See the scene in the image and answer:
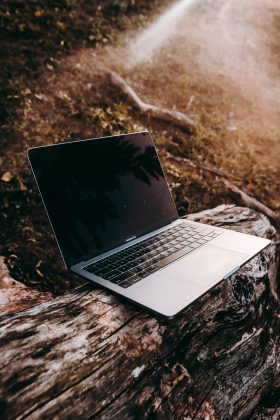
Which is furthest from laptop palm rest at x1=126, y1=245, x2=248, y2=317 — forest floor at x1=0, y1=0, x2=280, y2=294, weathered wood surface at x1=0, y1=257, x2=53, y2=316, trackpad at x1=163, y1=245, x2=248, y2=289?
forest floor at x1=0, y1=0, x2=280, y2=294

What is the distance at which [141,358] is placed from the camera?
1546 millimetres

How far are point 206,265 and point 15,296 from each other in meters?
1.61

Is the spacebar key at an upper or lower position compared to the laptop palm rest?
upper

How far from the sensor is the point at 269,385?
220 cm

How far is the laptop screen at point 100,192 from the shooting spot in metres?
2.12

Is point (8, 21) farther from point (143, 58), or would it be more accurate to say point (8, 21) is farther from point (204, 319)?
point (204, 319)

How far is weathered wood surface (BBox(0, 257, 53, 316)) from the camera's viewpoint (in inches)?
92.0

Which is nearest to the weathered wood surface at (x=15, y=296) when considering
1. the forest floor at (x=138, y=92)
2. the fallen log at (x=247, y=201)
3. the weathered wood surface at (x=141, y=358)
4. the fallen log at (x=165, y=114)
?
the forest floor at (x=138, y=92)

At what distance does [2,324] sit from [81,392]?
0.63 metres

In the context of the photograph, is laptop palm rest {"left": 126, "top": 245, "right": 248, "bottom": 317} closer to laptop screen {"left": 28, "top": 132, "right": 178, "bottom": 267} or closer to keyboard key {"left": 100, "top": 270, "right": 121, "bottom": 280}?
keyboard key {"left": 100, "top": 270, "right": 121, "bottom": 280}

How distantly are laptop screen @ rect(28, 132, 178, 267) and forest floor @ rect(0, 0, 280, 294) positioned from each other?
49.4 inches

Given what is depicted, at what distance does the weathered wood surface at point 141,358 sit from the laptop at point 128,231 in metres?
0.18

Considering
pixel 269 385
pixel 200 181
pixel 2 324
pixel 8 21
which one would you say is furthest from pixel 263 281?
pixel 8 21

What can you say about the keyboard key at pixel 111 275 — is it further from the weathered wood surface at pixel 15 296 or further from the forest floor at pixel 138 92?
the forest floor at pixel 138 92
